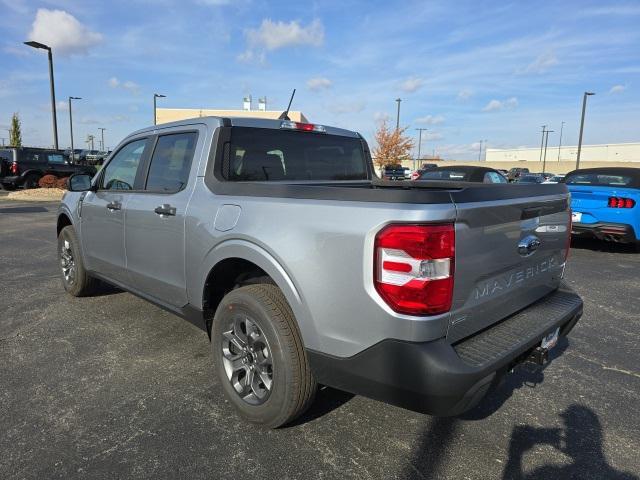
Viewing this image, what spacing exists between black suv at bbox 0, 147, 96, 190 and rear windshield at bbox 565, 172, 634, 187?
17.2 m

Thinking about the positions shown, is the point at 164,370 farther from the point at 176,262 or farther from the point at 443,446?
the point at 443,446

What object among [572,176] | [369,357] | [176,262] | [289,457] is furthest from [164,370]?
[572,176]

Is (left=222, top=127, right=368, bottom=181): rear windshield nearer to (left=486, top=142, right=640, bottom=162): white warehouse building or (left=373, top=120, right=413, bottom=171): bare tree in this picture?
(left=373, top=120, right=413, bottom=171): bare tree

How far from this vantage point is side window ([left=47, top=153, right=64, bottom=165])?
20141 mm

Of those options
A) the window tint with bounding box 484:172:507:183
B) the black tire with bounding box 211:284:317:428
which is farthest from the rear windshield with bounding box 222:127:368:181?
the window tint with bounding box 484:172:507:183

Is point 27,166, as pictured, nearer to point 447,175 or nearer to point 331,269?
point 447,175

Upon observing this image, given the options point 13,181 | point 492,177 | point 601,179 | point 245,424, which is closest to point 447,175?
point 492,177

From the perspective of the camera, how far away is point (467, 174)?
10.9 metres

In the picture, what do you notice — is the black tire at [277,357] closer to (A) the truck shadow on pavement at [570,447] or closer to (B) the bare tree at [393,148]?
(A) the truck shadow on pavement at [570,447]

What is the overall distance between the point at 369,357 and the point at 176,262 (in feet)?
5.64

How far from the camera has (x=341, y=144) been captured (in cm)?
414

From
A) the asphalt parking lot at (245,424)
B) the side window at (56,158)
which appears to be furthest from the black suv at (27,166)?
the asphalt parking lot at (245,424)

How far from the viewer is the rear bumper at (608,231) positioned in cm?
771

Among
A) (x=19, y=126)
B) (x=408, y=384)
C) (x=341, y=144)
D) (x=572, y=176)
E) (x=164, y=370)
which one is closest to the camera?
(x=408, y=384)
